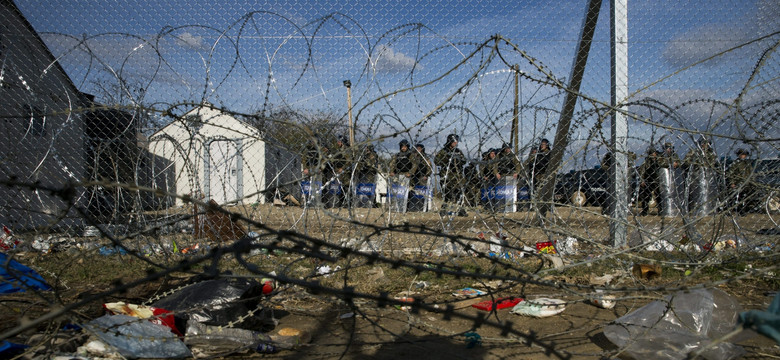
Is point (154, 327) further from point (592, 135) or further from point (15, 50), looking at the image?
point (15, 50)

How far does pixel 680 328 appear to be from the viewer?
2.36m

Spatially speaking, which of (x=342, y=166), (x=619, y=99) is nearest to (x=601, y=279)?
(x=619, y=99)

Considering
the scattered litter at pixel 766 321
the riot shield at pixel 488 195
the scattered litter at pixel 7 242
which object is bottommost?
the scattered litter at pixel 7 242


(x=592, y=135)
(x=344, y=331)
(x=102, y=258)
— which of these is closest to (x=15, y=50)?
(x=102, y=258)

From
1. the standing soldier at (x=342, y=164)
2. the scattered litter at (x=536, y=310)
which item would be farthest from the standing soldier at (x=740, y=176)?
the standing soldier at (x=342, y=164)

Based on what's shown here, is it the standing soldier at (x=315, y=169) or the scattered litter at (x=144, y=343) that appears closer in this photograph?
the standing soldier at (x=315, y=169)

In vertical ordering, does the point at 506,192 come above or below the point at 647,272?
above

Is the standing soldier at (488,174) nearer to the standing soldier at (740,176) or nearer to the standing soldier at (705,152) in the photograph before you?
the standing soldier at (705,152)

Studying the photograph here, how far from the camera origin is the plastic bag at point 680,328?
214 centimetres

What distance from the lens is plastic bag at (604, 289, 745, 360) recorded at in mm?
2143

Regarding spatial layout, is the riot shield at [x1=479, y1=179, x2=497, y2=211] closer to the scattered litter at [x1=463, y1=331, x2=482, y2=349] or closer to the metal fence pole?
the metal fence pole

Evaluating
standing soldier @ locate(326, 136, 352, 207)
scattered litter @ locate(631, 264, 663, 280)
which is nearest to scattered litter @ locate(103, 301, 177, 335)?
standing soldier @ locate(326, 136, 352, 207)

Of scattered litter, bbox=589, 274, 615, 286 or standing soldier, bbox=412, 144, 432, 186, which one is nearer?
scattered litter, bbox=589, 274, 615, 286

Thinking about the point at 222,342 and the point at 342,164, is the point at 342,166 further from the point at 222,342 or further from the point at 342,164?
the point at 222,342
